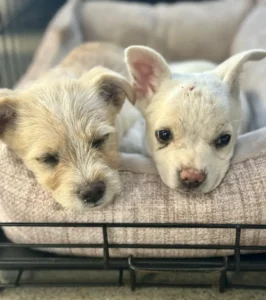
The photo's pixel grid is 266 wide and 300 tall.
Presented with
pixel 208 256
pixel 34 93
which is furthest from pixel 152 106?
pixel 208 256

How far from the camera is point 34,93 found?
139cm

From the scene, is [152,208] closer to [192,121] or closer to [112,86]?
[192,121]

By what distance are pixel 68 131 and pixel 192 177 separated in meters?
0.36

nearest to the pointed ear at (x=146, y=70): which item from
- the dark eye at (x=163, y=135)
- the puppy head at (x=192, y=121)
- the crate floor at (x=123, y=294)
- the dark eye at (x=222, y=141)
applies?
the puppy head at (x=192, y=121)

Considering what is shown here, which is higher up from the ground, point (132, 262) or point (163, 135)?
point (163, 135)

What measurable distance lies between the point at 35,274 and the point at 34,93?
554 mm

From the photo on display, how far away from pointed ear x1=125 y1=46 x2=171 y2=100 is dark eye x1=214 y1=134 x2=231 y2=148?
27 centimetres

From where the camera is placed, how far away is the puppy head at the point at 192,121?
130 centimetres

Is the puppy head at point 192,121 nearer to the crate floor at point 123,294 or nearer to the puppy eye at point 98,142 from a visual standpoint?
the puppy eye at point 98,142

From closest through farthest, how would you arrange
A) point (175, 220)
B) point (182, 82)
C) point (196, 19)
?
point (175, 220)
point (182, 82)
point (196, 19)

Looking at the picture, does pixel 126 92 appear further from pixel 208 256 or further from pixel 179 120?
pixel 208 256

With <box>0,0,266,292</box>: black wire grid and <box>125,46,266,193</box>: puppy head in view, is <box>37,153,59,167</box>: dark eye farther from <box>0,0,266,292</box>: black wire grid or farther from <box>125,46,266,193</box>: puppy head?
<box>125,46,266,193</box>: puppy head

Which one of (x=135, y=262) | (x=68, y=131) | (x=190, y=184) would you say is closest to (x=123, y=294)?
(x=135, y=262)

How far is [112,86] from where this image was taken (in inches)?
57.1
